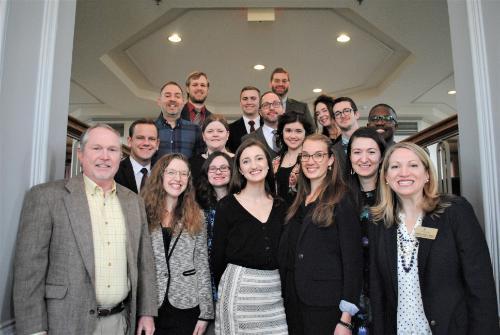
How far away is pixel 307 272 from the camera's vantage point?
192 centimetres

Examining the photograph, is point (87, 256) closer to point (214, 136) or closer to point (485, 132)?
point (214, 136)

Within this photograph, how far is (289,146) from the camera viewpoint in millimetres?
2830

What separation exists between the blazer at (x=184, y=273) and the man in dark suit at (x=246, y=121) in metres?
1.70

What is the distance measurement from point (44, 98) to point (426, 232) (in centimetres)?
168

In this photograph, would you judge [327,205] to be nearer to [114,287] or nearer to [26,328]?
[114,287]

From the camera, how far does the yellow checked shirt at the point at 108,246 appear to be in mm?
1727

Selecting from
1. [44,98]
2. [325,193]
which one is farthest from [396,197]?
[44,98]

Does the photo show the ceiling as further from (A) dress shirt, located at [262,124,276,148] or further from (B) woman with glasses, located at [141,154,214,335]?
(B) woman with glasses, located at [141,154,214,335]

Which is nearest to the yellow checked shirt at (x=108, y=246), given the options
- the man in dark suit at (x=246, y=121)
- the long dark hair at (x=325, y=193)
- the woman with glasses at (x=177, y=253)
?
the woman with glasses at (x=177, y=253)

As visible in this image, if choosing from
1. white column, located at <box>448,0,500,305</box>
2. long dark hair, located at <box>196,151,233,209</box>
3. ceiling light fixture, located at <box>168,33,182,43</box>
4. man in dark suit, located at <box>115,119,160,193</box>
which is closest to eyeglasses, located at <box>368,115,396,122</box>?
white column, located at <box>448,0,500,305</box>

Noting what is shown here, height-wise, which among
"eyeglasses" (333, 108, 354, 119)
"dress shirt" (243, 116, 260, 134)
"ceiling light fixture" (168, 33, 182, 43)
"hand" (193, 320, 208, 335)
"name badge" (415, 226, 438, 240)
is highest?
"ceiling light fixture" (168, 33, 182, 43)

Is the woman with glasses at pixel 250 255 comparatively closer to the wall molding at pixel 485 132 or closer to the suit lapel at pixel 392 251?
the suit lapel at pixel 392 251

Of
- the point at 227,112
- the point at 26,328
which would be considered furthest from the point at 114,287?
the point at 227,112

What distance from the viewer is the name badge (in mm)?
1638
